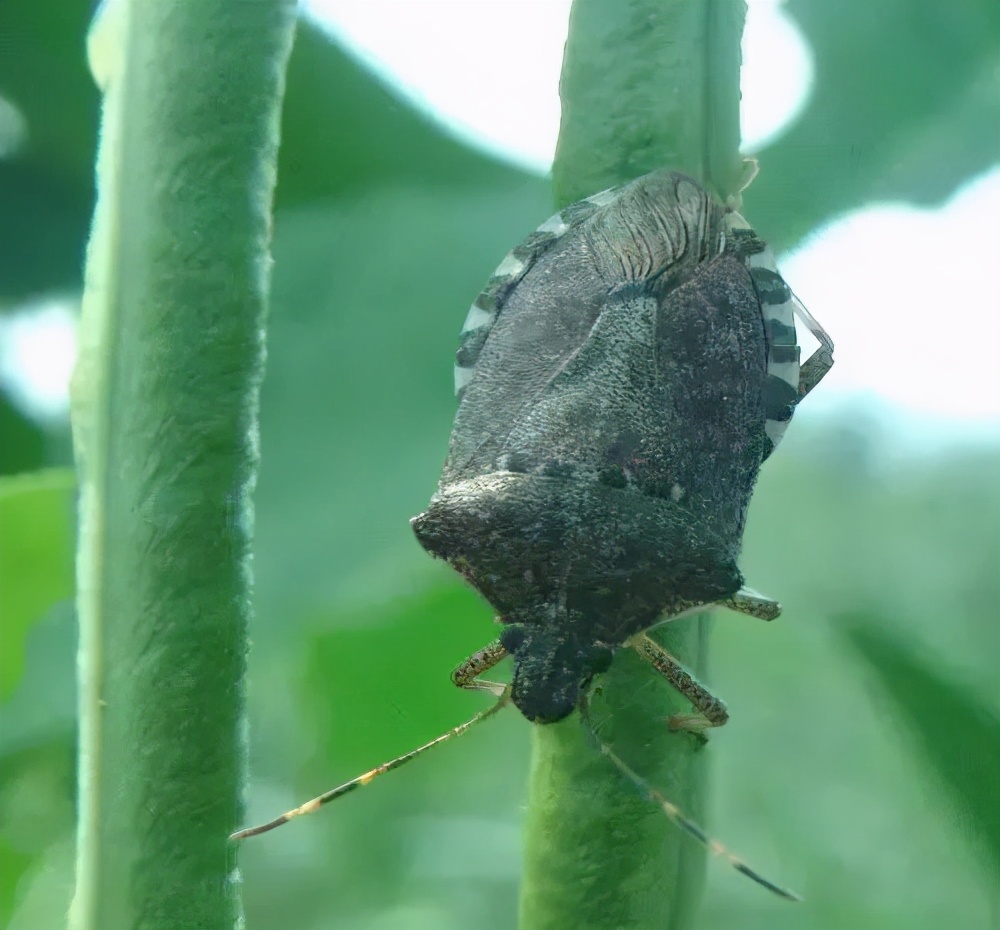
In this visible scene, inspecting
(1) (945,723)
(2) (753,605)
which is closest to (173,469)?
(2) (753,605)

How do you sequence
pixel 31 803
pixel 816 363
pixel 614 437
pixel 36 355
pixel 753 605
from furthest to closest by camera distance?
pixel 36 355 < pixel 31 803 < pixel 816 363 < pixel 753 605 < pixel 614 437

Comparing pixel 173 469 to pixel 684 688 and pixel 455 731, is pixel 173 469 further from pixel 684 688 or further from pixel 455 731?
pixel 684 688

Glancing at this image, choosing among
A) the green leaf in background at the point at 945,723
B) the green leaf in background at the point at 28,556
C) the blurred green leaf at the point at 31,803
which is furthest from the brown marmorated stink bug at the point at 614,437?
the green leaf in background at the point at 28,556

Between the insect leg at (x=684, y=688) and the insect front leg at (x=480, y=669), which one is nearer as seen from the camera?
the insect leg at (x=684, y=688)

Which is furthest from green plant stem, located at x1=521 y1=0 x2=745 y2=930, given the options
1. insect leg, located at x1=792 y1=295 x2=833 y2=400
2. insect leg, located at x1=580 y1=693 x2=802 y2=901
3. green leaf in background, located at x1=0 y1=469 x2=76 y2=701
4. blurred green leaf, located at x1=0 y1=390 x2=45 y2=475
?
blurred green leaf, located at x1=0 y1=390 x2=45 y2=475

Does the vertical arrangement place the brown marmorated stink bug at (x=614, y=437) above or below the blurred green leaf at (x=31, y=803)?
above

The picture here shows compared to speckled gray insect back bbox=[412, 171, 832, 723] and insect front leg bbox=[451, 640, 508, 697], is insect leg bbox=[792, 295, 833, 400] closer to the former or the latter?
speckled gray insect back bbox=[412, 171, 832, 723]

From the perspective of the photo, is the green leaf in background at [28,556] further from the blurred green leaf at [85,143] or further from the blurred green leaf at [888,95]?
the blurred green leaf at [888,95]
